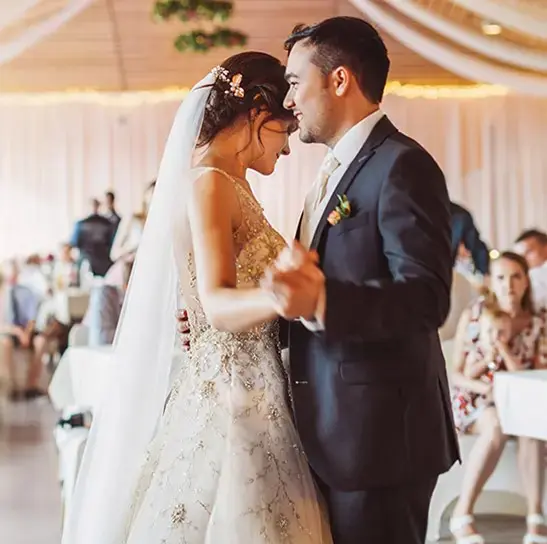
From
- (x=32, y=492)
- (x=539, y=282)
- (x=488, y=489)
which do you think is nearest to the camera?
(x=488, y=489)

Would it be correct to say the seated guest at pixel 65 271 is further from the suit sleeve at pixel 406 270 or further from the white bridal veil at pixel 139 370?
the suit sleeve at pixel 406 270

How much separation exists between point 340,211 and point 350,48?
0.30 metres

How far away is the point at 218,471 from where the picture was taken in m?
2.13

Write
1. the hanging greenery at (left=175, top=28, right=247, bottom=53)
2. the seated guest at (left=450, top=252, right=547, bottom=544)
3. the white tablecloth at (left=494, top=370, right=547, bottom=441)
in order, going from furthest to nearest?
1. the hanging greenery at (left=175, top=28, right=247, bottom=53)
2. the seated guest at (left=450, top=252, right=547, bottom=544)
3. the white tablecloth at (left=494, top=370, right=547, bottom=441)

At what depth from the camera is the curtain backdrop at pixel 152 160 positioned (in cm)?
1253

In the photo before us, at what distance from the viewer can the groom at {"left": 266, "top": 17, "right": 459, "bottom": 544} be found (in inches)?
70.2

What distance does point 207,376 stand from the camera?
223 centimetres

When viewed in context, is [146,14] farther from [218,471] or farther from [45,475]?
[218,471]

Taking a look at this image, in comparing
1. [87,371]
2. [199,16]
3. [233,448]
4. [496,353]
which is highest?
[199,16]

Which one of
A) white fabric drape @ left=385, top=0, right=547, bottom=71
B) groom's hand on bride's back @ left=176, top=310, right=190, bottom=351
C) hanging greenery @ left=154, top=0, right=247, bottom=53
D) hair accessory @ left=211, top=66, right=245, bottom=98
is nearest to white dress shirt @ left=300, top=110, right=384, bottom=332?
hair accessory @ left=211, top=66, right=245, bottom=98

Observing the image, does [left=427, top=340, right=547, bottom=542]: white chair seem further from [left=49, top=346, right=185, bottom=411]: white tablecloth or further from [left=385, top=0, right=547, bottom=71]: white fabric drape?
[left=385, top=0, right=547, bottom=71]: white fabric drape

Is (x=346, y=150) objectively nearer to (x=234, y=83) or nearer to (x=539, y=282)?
(x=234, y=83)

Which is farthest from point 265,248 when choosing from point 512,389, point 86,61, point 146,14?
point 86,61

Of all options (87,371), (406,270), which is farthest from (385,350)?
(87,371)
